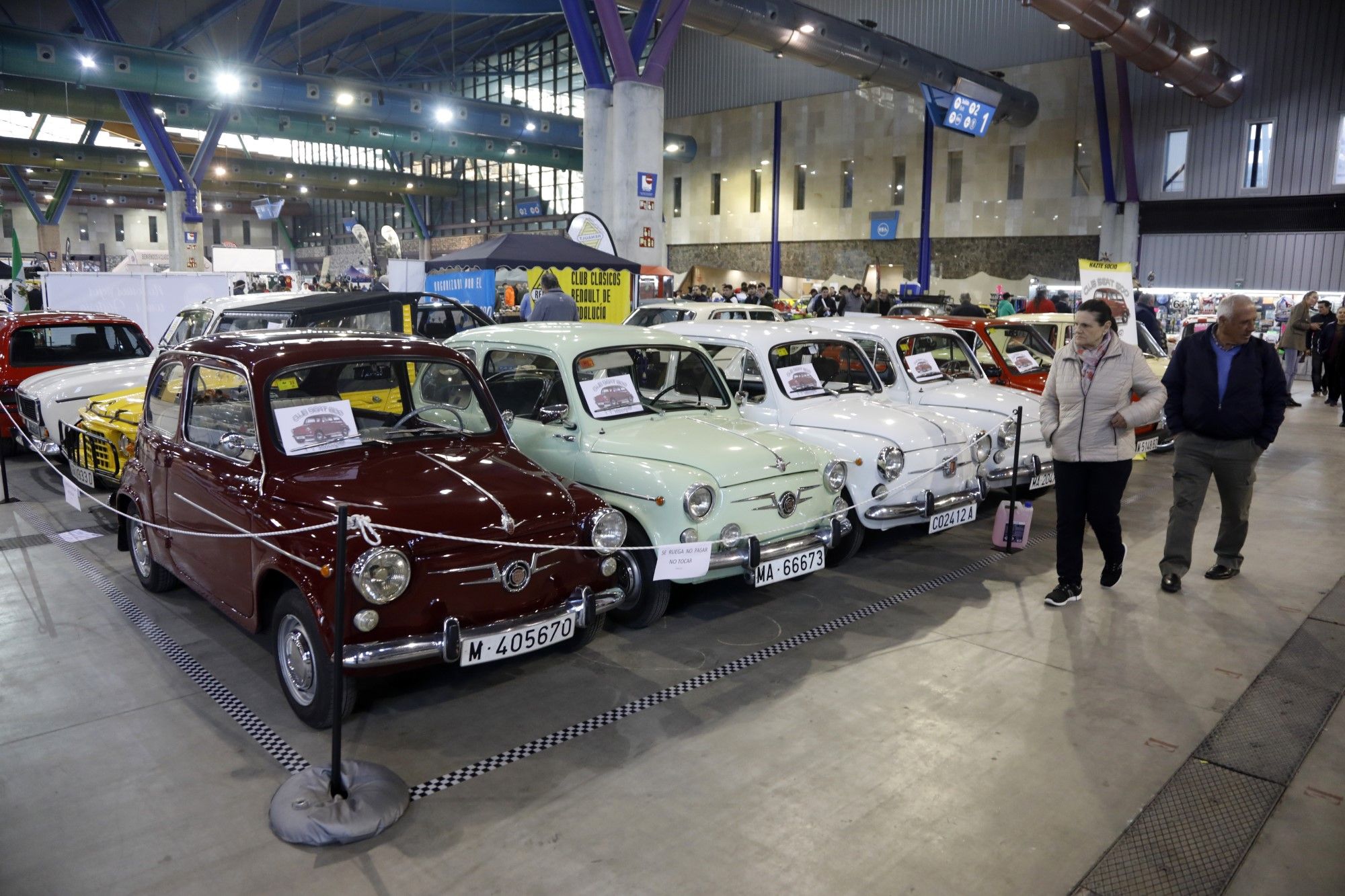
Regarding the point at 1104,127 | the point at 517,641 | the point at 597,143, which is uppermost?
the point at 1104,127

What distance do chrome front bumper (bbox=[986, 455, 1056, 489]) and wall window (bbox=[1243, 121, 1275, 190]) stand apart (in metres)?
20.6

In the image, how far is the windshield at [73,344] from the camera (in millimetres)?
9734

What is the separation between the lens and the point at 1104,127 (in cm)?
2459

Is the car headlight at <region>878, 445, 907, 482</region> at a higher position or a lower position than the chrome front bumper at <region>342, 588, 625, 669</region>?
higher

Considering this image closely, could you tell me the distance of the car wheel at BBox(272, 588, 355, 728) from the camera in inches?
153

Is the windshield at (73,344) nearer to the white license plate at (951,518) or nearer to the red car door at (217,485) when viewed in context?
the red car door at (217,485)

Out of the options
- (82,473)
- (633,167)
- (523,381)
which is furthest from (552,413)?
(633,167)

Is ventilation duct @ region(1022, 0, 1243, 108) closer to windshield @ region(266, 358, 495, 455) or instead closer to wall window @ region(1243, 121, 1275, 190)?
wall window @ region(1243, 121, 1275, 190)

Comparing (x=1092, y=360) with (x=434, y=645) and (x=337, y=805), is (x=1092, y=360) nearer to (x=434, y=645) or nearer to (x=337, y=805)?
(x=434, y=645)

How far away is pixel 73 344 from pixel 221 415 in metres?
6.87

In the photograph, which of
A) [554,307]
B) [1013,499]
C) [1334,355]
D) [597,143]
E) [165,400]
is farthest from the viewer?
[597,143]

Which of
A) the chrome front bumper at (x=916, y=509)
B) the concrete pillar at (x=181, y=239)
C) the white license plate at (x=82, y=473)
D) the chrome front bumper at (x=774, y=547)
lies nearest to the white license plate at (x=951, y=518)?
the chrome front bumper at (x=916, y=509)

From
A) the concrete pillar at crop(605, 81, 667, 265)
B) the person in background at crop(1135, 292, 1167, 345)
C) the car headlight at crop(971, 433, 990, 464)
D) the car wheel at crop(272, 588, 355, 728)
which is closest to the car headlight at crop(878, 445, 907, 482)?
the car headlight at crop(971, 433, 990, 464)

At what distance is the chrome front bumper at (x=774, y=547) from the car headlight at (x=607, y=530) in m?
0.58
